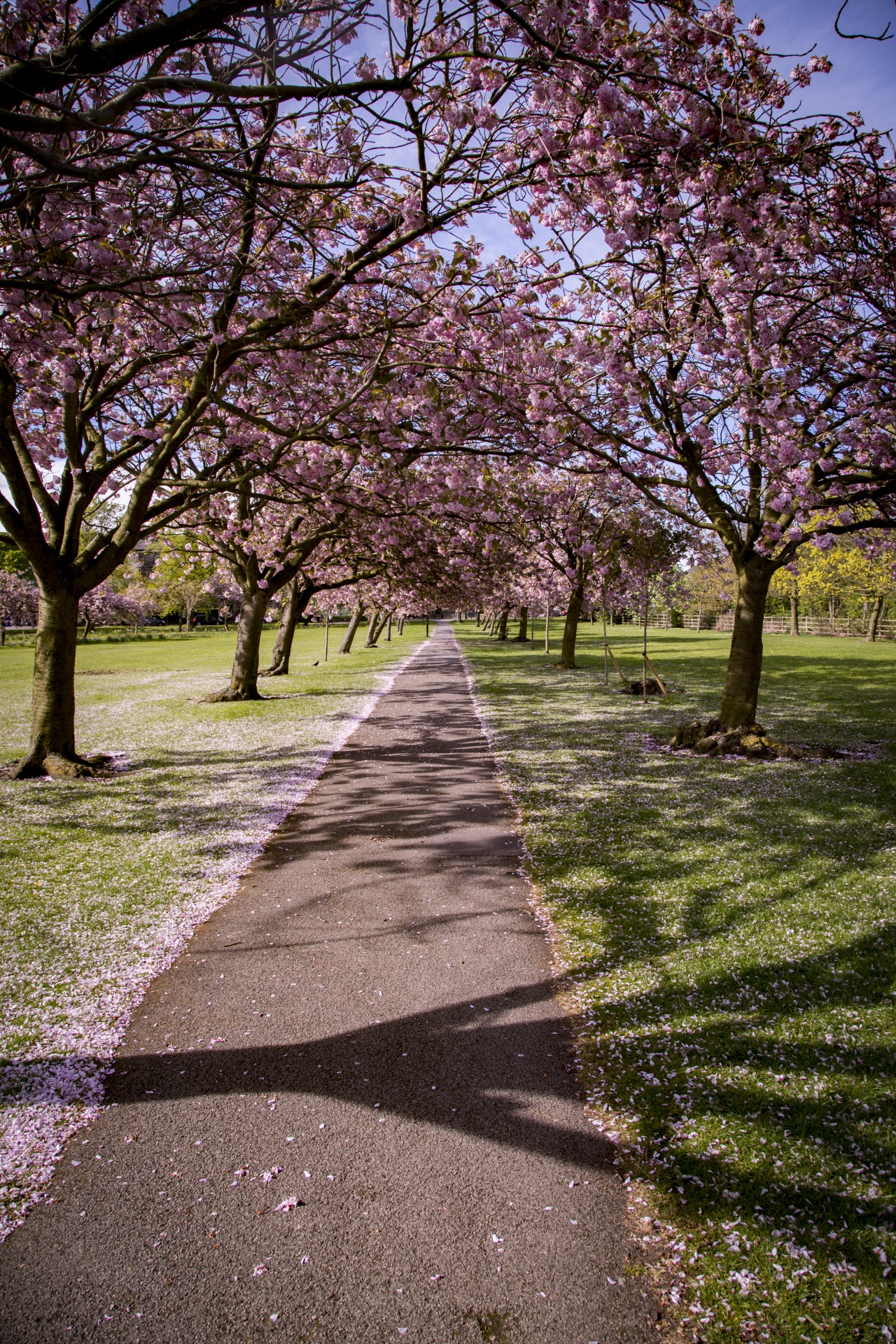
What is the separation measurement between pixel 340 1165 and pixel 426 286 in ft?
29.5

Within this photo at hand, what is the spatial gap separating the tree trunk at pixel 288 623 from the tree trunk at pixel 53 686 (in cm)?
1593

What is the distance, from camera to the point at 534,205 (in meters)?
7.05

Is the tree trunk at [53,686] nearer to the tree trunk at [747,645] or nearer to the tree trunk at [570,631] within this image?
the tree trunk at [747,645]

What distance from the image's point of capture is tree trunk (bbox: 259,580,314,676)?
92.1 feet

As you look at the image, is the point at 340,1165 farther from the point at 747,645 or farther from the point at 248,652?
the point at 248,652

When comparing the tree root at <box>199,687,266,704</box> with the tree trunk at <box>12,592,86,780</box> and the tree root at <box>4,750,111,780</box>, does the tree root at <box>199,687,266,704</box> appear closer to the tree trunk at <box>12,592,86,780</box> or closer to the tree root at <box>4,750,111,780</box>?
the tree trunk at <box>12,592,86,780</box>

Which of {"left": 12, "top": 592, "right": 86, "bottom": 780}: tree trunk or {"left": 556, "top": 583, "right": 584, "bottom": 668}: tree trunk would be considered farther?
{"left": 556, "top": 583, "right": 584, "bottom": 668}: tree trunk

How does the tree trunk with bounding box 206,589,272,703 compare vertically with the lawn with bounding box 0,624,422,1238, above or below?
above

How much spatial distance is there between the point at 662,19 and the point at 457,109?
1807mm

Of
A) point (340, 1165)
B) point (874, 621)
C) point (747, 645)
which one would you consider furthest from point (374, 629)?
point (340, 1165)

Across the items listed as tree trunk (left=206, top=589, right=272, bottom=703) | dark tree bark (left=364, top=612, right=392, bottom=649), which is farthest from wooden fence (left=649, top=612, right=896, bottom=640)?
tree trunk (left=206, top=589, right=272, bottom=703)

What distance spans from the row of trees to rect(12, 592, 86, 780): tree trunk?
0.17 ft

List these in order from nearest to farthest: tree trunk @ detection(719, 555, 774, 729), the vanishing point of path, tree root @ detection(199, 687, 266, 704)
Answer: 1. the vanishing point of path
2. tree trunk @ detection(719, 555, 774, 729)
3. tree root @ detection(199, 687, 266, 704)

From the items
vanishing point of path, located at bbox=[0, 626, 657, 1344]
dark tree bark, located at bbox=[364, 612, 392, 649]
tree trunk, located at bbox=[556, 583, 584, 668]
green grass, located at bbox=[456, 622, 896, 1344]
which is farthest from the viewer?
dark tree bark, located at bbox=[364, 612, 392, 649]
